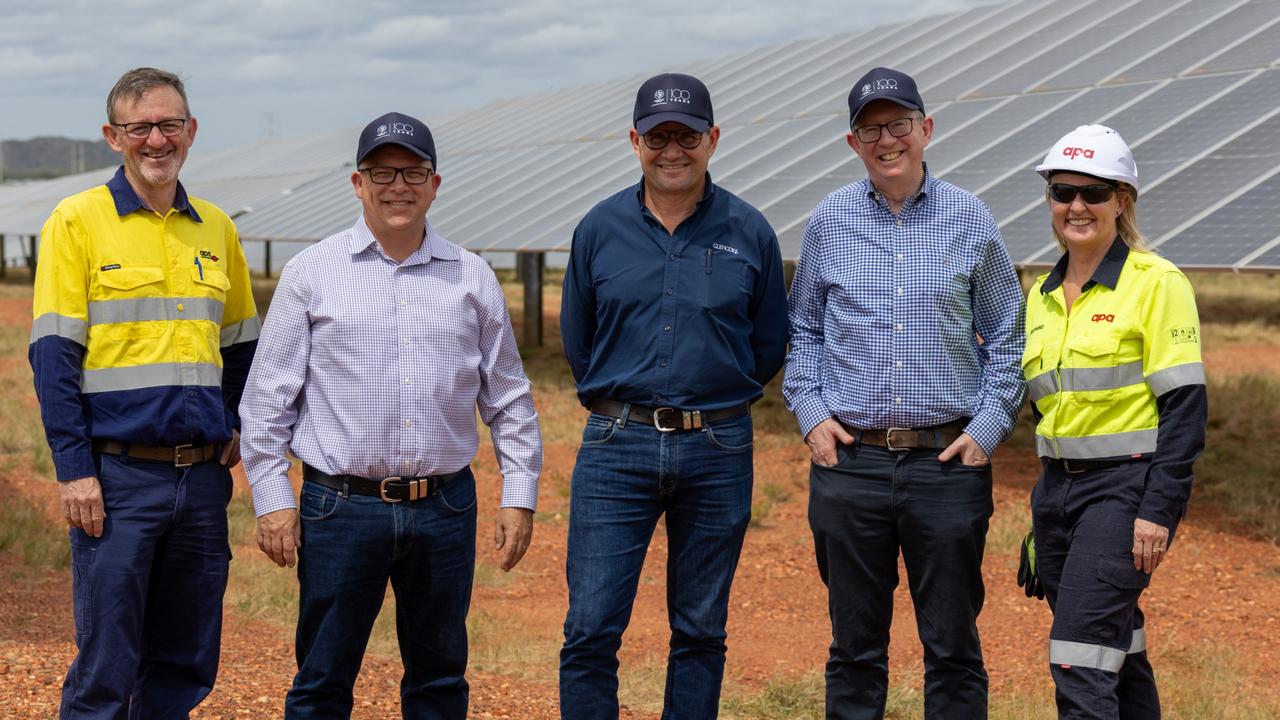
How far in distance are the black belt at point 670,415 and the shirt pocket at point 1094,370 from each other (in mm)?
980

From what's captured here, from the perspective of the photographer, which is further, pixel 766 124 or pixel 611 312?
pixel 766 124

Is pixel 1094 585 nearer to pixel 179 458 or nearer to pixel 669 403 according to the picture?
pixel 669 403

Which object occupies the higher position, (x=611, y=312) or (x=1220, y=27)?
(x=1220, y=27)

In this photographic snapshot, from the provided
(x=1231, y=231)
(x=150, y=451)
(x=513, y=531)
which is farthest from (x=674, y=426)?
(x=1231, y=231)

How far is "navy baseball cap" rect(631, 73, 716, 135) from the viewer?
13.1 ft

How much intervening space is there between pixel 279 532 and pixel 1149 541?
2497mm

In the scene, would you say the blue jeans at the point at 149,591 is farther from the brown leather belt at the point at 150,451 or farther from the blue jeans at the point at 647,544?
the blue jeans at the point at 647,544

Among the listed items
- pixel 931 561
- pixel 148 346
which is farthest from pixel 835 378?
pixel 148 346

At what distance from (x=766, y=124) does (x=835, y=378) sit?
44.0 ft

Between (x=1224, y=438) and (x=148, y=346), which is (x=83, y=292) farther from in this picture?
(x=1224, y=438)

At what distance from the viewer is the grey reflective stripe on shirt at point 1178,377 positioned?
3.71 m

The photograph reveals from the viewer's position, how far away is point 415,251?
3920 millimetres

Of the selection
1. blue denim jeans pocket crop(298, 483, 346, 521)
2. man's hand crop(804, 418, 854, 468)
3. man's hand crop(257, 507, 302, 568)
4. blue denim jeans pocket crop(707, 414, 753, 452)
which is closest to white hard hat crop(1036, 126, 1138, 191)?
man's hand crop(804, 418, 854, 468)

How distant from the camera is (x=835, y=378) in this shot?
4.29 metres
